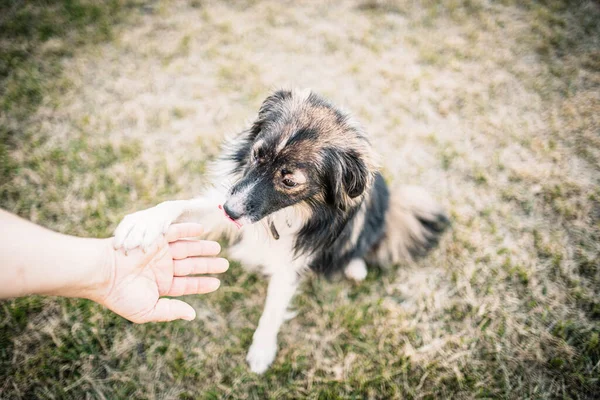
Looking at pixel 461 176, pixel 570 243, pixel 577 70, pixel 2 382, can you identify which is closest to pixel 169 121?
pixel 2 382

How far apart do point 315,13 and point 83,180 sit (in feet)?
12.8

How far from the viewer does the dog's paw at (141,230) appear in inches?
78.5

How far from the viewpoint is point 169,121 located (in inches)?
154

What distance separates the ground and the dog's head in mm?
1227

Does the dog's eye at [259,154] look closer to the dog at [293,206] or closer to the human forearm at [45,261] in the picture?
the dog at [293,206]

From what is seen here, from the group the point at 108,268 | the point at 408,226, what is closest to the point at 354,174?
the point at 408,226

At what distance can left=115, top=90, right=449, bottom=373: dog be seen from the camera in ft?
6.97

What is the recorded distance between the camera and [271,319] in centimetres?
267

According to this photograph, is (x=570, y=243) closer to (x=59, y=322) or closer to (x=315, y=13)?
(x=315, y=13)

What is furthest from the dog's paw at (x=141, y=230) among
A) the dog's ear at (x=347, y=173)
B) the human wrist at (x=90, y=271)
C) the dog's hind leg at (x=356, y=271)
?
the dog's hind leg at (x=356, y=271)

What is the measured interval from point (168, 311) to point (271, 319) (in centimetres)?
82

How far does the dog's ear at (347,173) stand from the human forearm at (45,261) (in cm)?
144

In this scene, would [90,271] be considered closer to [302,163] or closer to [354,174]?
[302,163]

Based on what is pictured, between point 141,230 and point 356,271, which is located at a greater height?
point 141,230
